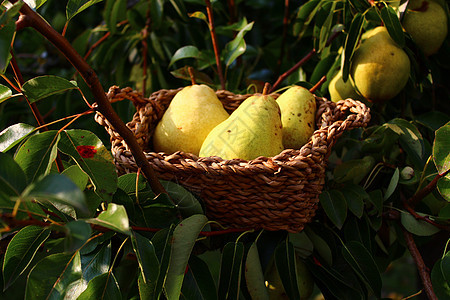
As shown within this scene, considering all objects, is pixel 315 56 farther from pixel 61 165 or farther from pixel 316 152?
pixel 61 165

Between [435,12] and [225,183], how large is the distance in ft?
2.28

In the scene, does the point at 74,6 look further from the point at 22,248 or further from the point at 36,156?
the point at 22,248

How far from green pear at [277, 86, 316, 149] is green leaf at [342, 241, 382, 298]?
220mm

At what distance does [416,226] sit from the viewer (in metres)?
0.88

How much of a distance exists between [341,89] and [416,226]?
0.38 metres

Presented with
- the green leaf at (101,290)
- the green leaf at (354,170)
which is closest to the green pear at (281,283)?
the green leaf at (354,170)

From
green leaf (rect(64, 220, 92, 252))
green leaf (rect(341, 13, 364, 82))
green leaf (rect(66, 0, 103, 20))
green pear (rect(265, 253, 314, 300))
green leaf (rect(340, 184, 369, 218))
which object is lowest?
green pear (rect(265, 253, 314, 300))

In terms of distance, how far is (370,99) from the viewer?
103 cm

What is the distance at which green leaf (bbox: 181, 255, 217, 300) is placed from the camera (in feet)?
2.24

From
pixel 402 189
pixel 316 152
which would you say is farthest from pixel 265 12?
pixel 316 152

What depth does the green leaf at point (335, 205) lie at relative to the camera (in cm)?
83

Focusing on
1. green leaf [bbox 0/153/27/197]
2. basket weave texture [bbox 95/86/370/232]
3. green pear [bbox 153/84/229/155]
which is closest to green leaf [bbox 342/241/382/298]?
basket weave texture [bbox 95/86/370/232]

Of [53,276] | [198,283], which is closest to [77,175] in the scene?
[53,276]

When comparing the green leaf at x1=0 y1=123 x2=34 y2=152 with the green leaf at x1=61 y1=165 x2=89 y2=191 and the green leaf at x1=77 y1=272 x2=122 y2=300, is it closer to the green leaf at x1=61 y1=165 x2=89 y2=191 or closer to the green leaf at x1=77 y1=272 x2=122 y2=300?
the green leaf at x1=61 y1=165 x2=89 y2=191
